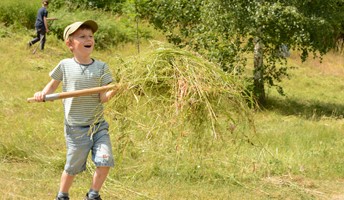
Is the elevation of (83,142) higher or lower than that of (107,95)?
lower

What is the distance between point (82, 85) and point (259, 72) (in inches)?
422

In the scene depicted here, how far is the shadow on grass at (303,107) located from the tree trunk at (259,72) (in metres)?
0.33

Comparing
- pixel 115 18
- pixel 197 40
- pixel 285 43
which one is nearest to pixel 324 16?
pixel 285 43

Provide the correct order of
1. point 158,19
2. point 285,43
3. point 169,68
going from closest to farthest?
point 169,68, point 285,43, point 158,19

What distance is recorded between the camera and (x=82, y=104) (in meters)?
5.43

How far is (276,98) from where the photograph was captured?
55.9ft

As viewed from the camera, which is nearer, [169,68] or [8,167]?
[169,68]

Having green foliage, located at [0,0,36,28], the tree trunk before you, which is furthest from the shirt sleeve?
green foliage, located at [0,0,36,28]

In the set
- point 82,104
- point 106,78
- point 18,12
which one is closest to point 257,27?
point 106,78

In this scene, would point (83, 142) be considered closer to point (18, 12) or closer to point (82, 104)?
point (82, 104)

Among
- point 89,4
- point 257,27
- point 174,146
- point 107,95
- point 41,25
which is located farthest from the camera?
point 89,4

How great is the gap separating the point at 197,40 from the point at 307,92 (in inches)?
231

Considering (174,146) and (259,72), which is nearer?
(174,146)

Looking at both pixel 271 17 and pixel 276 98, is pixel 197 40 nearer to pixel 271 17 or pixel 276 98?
pixel 271 17
